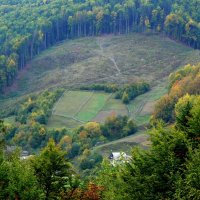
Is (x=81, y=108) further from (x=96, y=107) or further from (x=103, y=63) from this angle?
(x=103, y=63)

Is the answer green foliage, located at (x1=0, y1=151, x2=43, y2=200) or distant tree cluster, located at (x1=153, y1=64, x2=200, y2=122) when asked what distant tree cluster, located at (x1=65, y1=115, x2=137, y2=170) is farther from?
green foliage, located at (x1=0, y1=151, x2=43, y2=200)

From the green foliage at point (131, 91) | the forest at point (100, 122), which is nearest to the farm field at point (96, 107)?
the forest at point (100, 122)

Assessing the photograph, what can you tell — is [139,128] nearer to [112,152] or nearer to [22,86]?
[112,152]

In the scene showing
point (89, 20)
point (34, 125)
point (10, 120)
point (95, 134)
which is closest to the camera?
point (95, 134)

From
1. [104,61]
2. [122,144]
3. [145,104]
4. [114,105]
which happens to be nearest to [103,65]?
[104,61]

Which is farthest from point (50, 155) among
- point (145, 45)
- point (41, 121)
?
point (145, 45)
